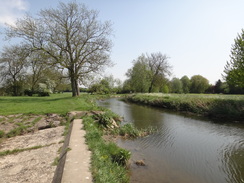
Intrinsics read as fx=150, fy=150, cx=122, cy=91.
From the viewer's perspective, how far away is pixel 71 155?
438 cm

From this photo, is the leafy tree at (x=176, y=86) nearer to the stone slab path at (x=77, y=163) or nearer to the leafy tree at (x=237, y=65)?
the leafy tree at (x=237, y=65)

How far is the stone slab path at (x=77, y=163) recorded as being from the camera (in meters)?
3.29

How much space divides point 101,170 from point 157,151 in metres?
3.51

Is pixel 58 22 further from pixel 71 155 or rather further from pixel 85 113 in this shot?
pixel 71 155

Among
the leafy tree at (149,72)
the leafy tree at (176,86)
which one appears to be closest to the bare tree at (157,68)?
the leafy tree at (149,72)

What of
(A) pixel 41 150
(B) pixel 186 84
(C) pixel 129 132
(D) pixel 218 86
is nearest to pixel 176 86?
(B) pixel 186 84

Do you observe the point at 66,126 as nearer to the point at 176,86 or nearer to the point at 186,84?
the point at 176,86

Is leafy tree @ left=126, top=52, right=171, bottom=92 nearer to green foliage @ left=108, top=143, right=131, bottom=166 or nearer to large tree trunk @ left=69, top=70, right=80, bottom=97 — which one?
large tree trunk @ left=69, top=70, right=80, bottom=97

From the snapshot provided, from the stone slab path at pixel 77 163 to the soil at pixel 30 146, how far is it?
453 millimetres

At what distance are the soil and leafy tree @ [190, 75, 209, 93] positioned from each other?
66.4m

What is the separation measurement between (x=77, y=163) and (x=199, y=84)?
229ft

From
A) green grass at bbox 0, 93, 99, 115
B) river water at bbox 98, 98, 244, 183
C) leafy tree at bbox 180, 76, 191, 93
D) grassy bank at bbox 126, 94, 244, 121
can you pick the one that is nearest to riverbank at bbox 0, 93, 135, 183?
green grass at bbox 0, 93, 99, 115

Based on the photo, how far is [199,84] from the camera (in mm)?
64500

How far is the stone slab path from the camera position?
3.29 meters
